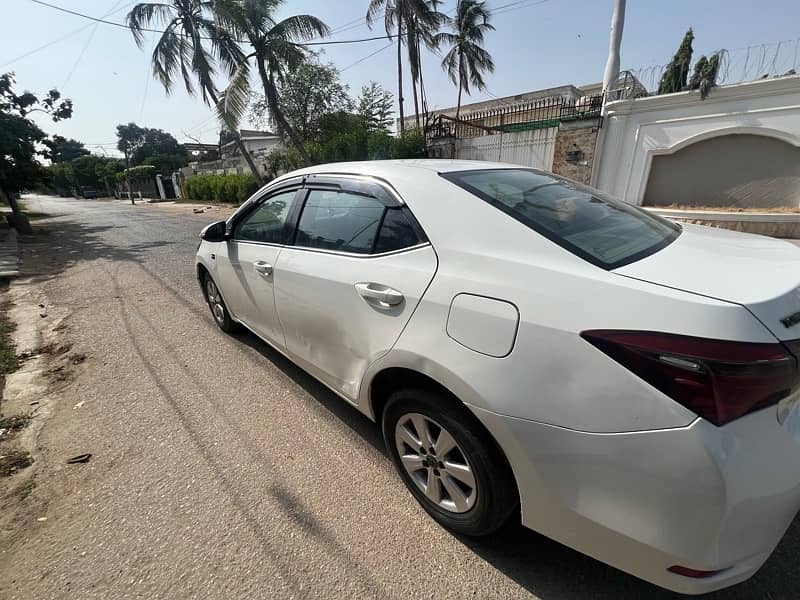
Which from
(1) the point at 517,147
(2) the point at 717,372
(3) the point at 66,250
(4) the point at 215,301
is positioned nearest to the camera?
(2) the point at 717,372

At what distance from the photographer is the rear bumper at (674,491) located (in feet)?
3.23

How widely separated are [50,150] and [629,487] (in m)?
19.6

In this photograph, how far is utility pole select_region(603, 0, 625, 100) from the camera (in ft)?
30.3

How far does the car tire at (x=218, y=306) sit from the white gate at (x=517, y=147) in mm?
8358

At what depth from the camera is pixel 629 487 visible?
1.10 m

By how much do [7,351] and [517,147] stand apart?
11.9 meters

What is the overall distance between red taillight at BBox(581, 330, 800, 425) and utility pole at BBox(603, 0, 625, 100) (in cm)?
1056

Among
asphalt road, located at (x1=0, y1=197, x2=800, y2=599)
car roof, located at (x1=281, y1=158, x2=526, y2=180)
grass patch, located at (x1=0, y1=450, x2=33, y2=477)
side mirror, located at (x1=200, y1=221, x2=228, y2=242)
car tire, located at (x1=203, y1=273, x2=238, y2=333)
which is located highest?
car roof, located at (x1=281, y1=158, x2=526, y2=180)

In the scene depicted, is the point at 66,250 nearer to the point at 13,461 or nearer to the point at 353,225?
Answer: the point at 13,461

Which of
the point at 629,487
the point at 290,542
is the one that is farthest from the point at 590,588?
the point at 290,542

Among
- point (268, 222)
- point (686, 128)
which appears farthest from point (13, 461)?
point (686, 128)

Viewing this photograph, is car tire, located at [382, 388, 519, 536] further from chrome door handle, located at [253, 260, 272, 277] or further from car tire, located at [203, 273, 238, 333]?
car tire, located at [203, 273, 238, 333]

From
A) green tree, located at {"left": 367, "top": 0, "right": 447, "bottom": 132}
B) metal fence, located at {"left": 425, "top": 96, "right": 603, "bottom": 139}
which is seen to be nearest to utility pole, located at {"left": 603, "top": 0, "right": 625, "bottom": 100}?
metal fence, located at {"left": 425, "top": 96, "right": 603, "bottom": 139}

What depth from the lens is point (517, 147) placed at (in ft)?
37.7
